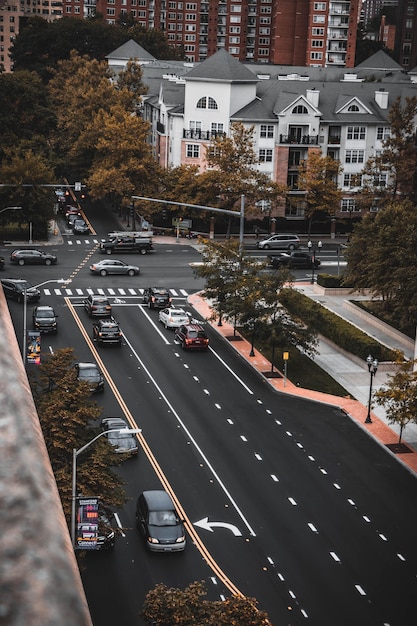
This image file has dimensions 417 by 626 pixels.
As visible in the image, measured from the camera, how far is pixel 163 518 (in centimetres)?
3047

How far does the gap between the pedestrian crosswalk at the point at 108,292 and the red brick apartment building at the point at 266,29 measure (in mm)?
96611

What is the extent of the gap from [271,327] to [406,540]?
20552 millimetres

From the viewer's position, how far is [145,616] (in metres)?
21.2

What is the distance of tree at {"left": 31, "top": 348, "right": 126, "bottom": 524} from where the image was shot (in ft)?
91.7

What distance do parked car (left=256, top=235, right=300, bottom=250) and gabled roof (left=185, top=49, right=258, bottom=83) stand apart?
1655cm

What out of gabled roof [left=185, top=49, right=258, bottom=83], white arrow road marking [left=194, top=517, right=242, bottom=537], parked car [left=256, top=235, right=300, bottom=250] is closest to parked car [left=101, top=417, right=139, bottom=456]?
white arrow road marking [left=194, top=517, right=242, bottom=537]

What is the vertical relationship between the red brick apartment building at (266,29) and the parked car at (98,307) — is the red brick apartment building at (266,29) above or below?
above

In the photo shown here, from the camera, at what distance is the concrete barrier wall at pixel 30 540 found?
1.21 m

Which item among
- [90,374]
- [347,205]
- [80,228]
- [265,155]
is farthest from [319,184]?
[90,374]

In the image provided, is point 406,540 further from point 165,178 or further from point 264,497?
point 165,178

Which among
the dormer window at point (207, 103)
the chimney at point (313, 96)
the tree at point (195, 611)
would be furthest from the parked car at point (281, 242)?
the tree at point (195, 611)

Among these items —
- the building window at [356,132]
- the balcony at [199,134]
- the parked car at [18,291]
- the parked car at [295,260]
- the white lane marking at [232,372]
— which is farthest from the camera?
the building window at [356,132]

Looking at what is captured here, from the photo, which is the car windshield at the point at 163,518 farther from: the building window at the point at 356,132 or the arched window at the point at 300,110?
the building window at the point at 356,132

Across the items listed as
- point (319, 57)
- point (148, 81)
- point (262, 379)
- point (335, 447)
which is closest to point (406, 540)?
point (335, 447)
